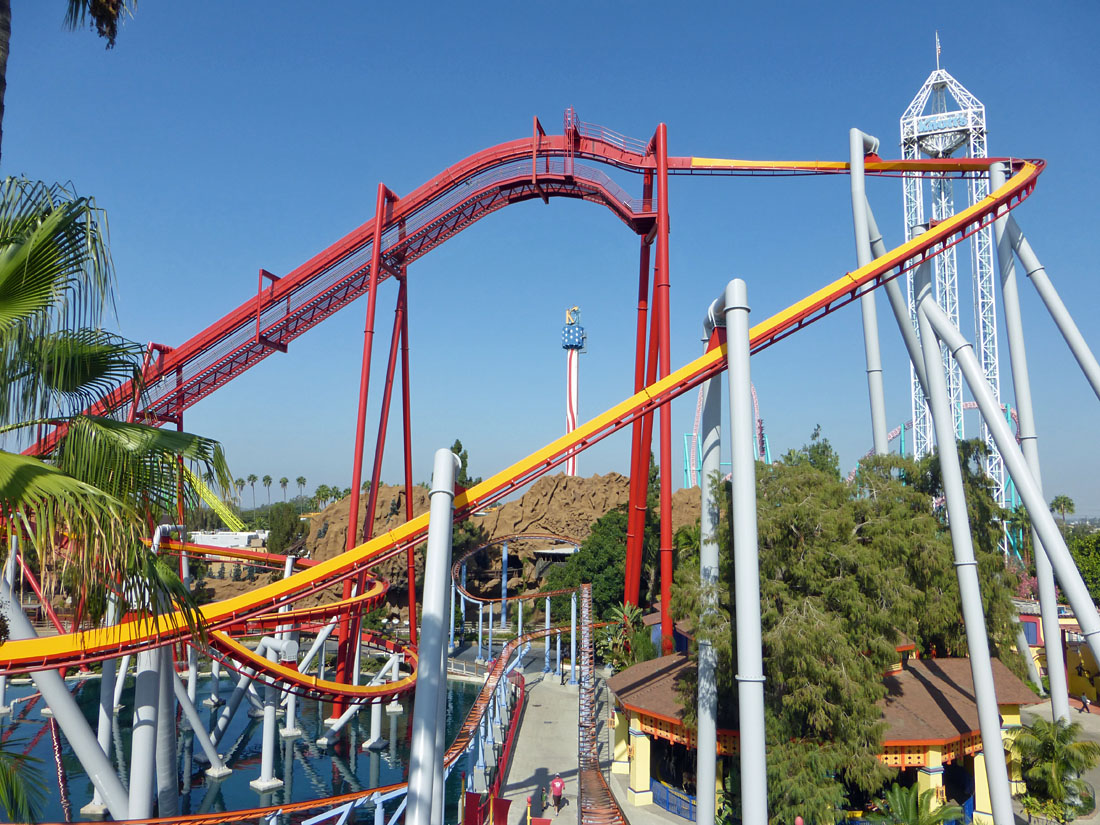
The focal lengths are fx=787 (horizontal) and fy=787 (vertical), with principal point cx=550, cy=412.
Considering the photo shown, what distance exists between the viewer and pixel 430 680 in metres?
8.66

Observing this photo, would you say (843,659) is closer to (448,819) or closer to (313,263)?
(448,819)

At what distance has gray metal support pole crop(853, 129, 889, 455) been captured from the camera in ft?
54.0

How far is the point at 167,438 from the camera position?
15.0 ft

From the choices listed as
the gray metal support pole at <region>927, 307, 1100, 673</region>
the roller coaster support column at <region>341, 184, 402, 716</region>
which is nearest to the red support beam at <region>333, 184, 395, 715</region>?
the roller coaster support column at <region>341, 184, 402, 716</region>

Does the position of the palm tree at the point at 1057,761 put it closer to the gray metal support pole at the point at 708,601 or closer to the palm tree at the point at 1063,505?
the gray metal support pole at the point at 708,601

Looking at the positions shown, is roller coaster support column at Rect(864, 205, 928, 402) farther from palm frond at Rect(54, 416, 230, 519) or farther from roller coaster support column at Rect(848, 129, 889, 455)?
palm frond at Rect(54, 416, 230, 519)

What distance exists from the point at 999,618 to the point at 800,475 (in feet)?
25.7

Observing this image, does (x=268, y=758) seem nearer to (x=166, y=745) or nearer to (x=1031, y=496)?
(x=166, y=745)

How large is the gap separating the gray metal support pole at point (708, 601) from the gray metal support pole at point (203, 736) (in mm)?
9145

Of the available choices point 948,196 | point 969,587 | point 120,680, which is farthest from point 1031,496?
point 948,196

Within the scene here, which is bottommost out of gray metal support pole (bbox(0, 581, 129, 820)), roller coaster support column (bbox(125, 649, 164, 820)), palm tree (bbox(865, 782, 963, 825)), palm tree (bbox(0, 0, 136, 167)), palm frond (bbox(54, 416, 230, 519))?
palm tree (bbox(865, 782, 963, 825))

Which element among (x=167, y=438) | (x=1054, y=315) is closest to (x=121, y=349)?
(x=167, y=438)

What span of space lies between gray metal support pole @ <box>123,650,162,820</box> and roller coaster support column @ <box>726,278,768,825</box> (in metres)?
7.08

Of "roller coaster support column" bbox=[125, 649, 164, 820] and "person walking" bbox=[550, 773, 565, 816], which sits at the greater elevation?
"roller coaster support column" bbox=[125, 649, 164, 820]
